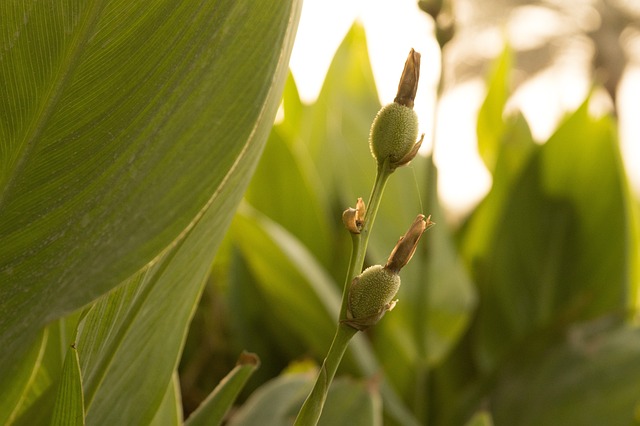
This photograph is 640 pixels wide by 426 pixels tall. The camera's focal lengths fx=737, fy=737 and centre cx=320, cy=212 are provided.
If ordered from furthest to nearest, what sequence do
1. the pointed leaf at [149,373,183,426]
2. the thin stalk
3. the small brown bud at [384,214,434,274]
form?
the thin stalk
the pointed leaf at [149,373,183,426]
the small brown bud at [384,214,434,274]

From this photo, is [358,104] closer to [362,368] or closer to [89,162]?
[362,368]

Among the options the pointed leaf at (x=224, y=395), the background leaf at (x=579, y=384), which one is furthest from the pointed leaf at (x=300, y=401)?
the background leaf at (x=579, y=384)

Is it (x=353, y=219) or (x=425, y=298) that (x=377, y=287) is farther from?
(x=425, y=298)

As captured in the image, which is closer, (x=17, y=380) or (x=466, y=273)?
(x=17, y=380)

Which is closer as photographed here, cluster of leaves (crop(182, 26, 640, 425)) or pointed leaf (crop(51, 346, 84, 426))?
pointed leaf (crop(51, 346, 84, 426))

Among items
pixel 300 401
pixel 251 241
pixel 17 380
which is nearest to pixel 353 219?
pixel 17 380

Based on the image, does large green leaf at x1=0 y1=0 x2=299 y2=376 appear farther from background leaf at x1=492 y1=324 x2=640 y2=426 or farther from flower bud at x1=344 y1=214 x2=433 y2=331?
background leaf at x1=492 y1=324 x2=640 y2=426

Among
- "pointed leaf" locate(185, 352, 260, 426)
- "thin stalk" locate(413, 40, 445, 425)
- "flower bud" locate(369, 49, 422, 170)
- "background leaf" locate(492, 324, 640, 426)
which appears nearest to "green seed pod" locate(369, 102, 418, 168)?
"flower bud" locate(369, 49, 422, 170)
